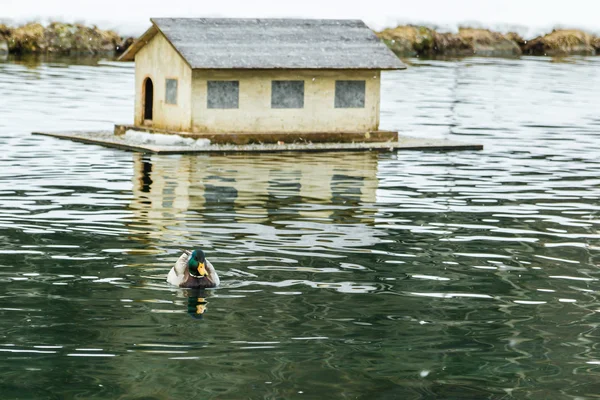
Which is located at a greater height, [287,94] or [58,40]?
[58,40]

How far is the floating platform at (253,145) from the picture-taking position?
3650cm

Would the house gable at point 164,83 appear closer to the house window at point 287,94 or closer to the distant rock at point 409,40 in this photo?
the house window at point 287,94

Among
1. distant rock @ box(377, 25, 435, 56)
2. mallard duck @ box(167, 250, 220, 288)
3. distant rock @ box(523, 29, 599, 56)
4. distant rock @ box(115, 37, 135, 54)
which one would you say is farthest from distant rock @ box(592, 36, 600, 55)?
mallard duck @ box(167, 250, 220, 288)

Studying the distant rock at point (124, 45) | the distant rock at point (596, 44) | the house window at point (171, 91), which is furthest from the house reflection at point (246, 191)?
the distant rock at point (596, 44)

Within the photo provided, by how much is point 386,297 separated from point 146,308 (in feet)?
9.69

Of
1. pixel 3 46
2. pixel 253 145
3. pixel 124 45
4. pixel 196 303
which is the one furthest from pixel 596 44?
pixel 196 303

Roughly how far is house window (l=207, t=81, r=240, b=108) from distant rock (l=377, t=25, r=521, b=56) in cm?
8559

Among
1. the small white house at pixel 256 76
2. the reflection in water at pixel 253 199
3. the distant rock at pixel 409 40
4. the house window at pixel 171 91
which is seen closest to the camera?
the reflection in water at pixel 253 199

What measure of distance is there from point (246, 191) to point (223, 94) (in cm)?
1197

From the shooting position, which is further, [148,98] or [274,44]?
[148,98]

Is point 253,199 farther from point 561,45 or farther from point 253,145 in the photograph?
point 561,45

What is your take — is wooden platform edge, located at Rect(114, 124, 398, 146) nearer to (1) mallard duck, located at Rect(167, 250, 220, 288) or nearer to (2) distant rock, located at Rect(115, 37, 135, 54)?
(1) mallard duck, located at Rect(167, 250, 220, 288)

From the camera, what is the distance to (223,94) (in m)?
39.2

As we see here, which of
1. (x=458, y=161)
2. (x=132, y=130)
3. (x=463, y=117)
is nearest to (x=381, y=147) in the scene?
(x=458, y=161)
